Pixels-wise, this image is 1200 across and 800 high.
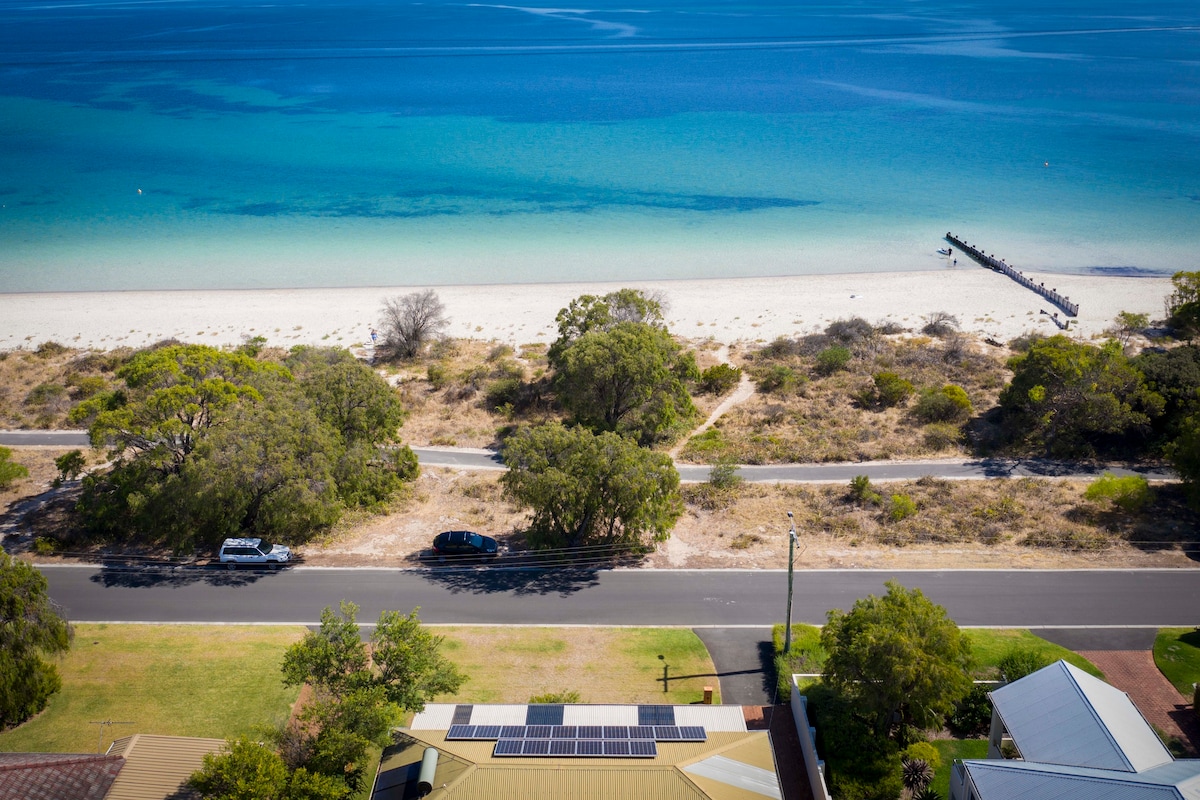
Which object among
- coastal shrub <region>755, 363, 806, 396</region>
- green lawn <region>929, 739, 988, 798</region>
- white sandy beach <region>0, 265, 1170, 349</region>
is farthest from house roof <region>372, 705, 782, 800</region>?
white sandy beach <region>0, 265, 1170, 349</region>

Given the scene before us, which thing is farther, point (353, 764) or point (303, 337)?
point (303, 337)

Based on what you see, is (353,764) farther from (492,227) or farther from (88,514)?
(492,227)

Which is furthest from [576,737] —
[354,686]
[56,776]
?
[56,776]

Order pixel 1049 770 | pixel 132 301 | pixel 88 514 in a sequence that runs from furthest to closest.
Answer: pixel 132 301
pixel 88 514
pixel 1049 770

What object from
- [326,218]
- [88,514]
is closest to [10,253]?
[326,218]

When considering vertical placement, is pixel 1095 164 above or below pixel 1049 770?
above

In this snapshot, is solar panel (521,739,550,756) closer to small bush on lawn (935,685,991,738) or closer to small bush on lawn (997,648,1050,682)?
small bush on lawn (935,685,991,738)

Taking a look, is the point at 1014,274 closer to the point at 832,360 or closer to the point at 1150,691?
the point at 832,360
